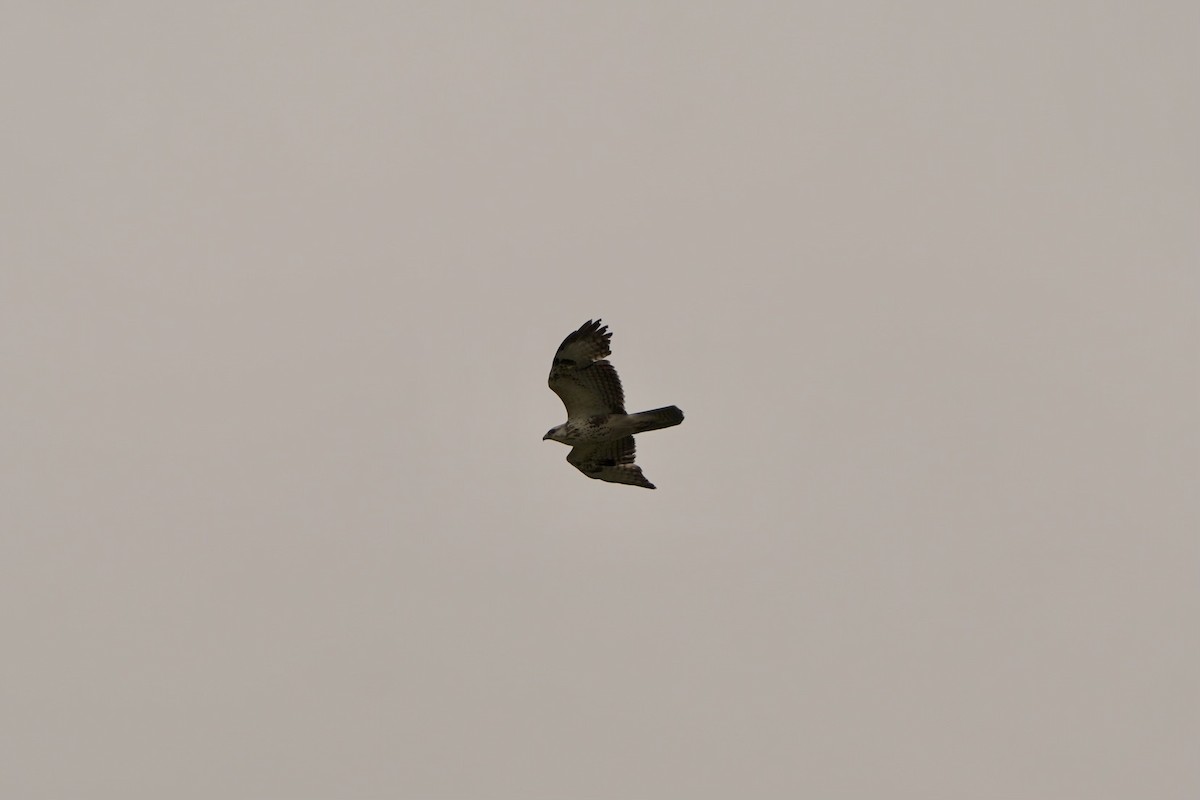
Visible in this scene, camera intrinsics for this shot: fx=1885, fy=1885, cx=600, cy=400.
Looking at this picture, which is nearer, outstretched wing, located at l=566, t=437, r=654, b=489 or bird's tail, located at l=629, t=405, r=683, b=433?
bird's tail, located at l=629, t=405, r=683, b=433

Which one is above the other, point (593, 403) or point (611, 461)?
point (593, 403)

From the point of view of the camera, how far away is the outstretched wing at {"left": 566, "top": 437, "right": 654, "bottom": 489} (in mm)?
34781

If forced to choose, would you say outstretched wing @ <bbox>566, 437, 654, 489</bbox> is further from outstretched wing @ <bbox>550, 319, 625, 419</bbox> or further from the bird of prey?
outstretched wing @ <bbox>550, 319, 625, 419</bbox>

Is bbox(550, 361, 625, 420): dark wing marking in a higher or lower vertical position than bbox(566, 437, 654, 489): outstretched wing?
higher

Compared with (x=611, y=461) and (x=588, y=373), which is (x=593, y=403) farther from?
(x=611, y=461)

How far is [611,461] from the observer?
3494 cm

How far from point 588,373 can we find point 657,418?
4.91ft

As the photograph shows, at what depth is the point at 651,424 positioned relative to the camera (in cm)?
3316

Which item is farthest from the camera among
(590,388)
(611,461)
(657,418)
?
(611,461)

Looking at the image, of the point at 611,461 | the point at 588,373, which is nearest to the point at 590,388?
the point at 588,373

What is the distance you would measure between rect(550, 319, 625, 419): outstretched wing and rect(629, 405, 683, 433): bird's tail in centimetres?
47

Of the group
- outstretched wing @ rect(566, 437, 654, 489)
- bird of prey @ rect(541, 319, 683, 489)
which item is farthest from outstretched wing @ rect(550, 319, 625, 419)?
outstretched wing @ rect(566, 437, 654, 489)

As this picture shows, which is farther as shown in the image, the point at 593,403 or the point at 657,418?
the point at 593,403

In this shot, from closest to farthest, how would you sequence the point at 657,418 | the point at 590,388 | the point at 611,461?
1. the point at 657,418
2. the point at 590,388
3. the point at 611,461
